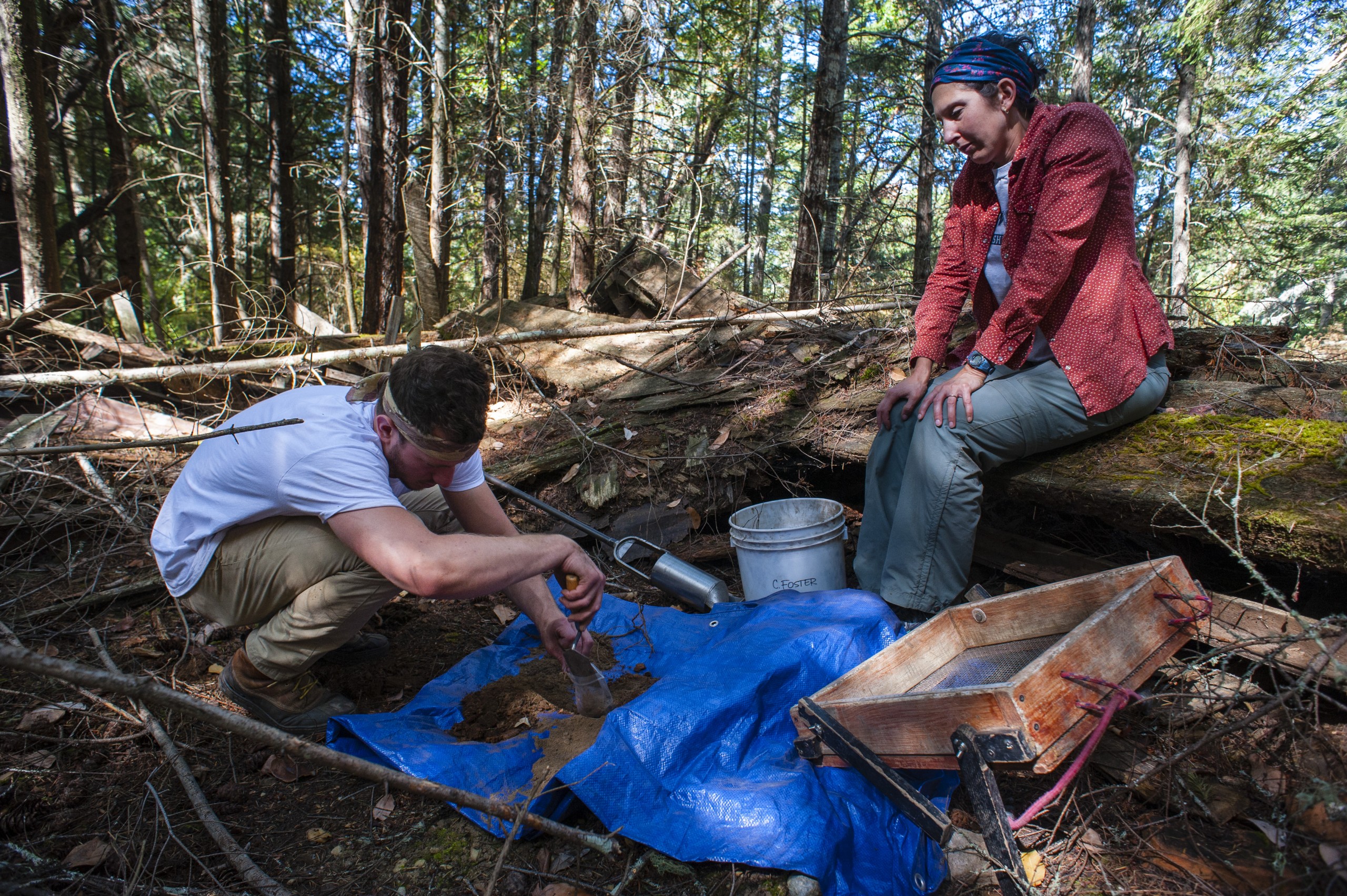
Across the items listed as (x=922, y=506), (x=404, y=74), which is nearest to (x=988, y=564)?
(x=922, y=506)

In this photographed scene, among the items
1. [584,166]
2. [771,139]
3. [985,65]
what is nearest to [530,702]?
[985,65]

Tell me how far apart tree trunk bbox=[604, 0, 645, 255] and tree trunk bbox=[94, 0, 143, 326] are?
17.5 ft

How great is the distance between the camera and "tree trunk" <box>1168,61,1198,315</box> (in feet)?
42.5

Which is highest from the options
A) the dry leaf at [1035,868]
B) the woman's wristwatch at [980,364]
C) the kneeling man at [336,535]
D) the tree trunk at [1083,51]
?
the tree trunk at [1083,51]

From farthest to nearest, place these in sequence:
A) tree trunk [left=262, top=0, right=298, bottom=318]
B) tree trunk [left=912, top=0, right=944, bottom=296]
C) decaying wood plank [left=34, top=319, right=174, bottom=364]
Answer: tree trunk [left=262, top=0, right=298, bottom=318]
tree trunk [left=912, top=0, right=944, bottom=296]
decaying wood plank [left=34, top=319, right=174, bottom=364]

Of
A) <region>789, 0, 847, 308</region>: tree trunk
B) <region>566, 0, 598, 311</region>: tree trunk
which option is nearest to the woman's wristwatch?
<region>789, 0, 847, 308</region>: tree trunk

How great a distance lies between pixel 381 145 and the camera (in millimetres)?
7234

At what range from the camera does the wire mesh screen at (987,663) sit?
2.00 metres

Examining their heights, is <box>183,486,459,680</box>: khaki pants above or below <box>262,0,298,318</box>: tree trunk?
below

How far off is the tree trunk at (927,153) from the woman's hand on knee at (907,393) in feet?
18.4

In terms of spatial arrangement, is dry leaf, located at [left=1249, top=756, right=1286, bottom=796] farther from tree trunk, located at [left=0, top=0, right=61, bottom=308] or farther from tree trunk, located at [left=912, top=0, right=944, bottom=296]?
tree trunk, located at [left=0, top=0, right=61, bottom=308]

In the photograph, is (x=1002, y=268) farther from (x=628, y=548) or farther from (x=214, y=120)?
(x=214, y=120)

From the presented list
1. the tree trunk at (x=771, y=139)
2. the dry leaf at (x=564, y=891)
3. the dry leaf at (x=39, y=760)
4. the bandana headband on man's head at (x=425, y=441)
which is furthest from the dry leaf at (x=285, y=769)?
the tree trunk at (x=771, y=139)

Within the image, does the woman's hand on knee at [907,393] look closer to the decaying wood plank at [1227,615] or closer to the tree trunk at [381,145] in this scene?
the decaying wood plank at [1227,615]
